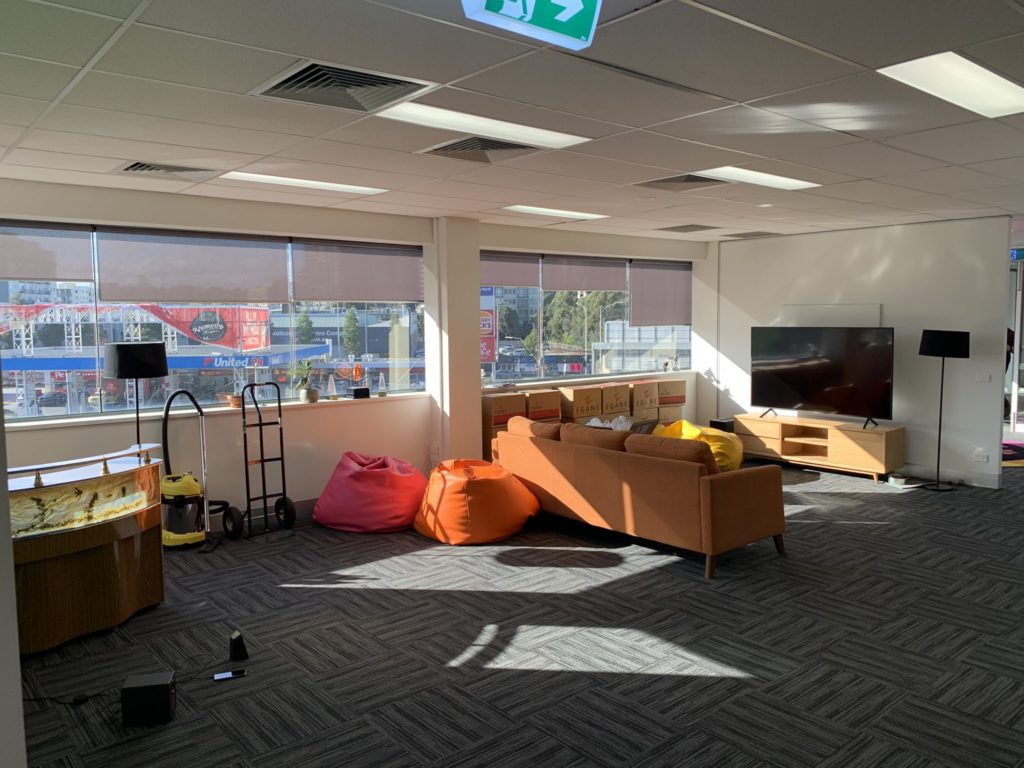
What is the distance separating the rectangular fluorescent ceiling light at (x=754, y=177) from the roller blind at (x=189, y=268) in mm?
3788

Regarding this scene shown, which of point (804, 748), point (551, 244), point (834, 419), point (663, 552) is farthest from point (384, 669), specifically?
point (834, 419)

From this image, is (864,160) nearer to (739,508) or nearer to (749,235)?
(739,508)

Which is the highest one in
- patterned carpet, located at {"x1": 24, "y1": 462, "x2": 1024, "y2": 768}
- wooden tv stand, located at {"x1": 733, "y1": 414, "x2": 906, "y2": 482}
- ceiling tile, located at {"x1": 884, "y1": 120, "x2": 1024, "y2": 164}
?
ceiling tile, located at {"x1": 884, "y1": 120, "x2": 1024, "y2": 164}

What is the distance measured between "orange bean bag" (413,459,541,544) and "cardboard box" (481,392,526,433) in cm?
172

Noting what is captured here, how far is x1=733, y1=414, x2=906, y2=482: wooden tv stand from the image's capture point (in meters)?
7.93

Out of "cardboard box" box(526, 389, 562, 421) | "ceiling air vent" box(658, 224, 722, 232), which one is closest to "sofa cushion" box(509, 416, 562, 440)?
"cardboard box" box(526, 389, 562, 421)

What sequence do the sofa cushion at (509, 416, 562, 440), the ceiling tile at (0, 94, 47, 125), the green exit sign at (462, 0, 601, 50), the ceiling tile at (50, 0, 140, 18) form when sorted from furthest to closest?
the sofa cushion at (509, 416, 562, 440) < the ceiling tile at (0, 94, 47, 125) < the ceiling tile at (50, 0, 140, 18) < the green exit sign at (462, 0, 601, 50)

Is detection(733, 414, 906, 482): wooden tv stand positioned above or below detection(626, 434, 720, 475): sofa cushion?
below

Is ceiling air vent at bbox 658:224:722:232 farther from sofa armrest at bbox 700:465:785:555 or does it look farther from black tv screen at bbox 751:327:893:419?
sofa armrest at bbox 700:465:785:555

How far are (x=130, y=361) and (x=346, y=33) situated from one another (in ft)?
12.1

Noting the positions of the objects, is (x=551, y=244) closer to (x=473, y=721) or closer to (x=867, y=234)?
(x=867, y=234)

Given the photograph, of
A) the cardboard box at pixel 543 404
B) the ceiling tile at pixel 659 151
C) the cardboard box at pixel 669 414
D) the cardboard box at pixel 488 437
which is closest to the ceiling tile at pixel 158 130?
the ceiling tile at pixel 659 151

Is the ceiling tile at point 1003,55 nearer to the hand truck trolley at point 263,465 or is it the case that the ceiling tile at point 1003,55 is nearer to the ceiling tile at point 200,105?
the ceiling tile at point 200,105

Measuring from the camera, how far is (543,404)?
8422mm
